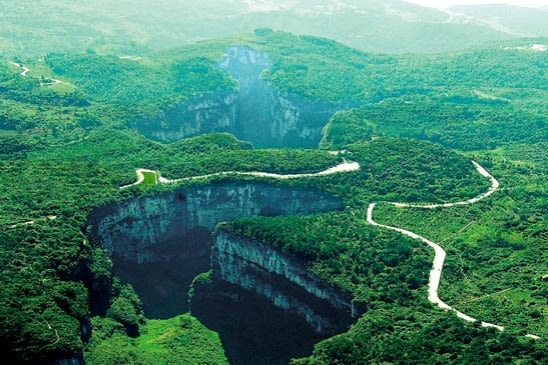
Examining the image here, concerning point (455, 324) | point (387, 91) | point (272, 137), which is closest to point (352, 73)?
point (387, 91)

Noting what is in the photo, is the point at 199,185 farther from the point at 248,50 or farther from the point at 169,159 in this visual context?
the point at 248,50

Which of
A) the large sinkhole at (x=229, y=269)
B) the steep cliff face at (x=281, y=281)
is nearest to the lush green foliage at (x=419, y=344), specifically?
the steep cliff face at (x=281, y=281)

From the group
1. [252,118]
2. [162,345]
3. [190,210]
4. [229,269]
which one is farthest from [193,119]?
[162,345]

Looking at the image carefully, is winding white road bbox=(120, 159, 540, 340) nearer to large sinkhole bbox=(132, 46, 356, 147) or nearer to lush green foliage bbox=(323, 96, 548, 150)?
lush green foliage bbox=(323, 96, 548, 150)

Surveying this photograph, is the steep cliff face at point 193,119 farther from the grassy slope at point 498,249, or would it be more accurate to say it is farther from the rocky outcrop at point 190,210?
the grassy slope at point 498,249

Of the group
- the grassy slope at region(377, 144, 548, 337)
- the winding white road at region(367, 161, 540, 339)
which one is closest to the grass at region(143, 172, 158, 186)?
the winding white road at region(367, 161, 540, 339)
